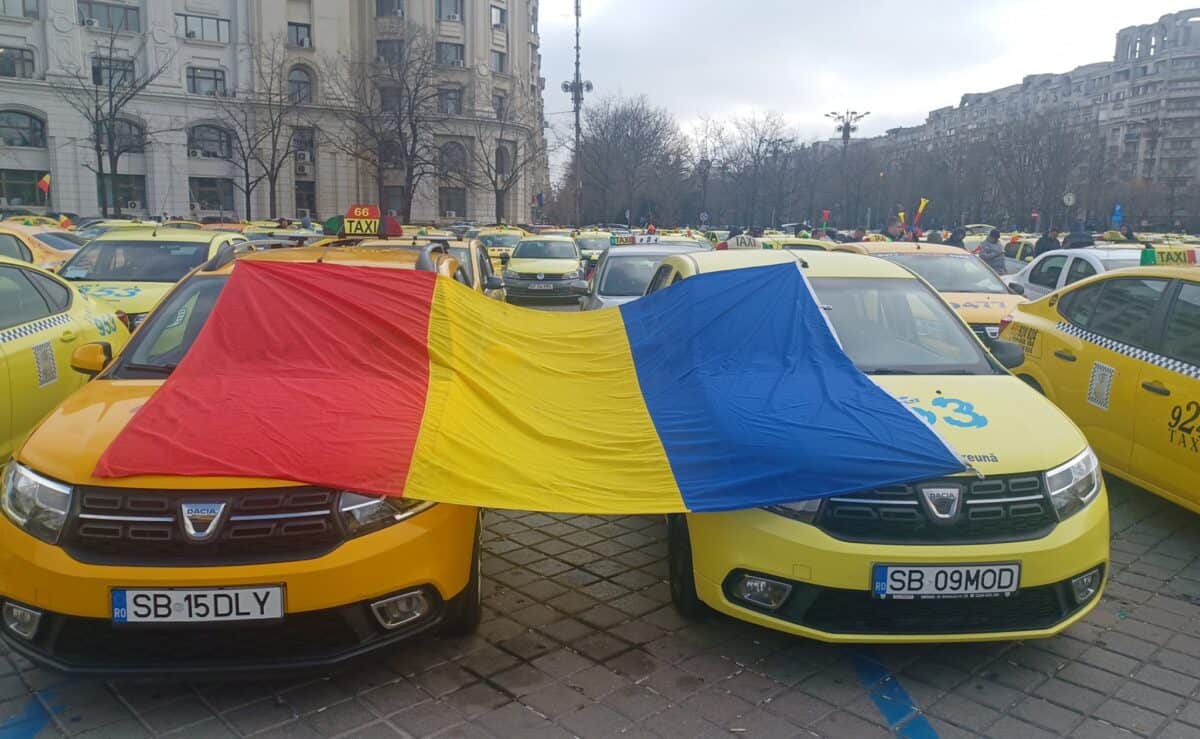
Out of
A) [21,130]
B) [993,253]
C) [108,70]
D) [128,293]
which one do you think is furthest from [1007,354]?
[21,130]

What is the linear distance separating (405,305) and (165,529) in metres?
2.05

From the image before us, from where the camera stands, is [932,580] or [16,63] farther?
[16,63]

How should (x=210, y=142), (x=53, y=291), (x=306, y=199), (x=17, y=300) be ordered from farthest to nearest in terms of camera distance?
(x=306, y=199) → (x=210, y=142) → (x=53, y=291) → (x=17, y=300)

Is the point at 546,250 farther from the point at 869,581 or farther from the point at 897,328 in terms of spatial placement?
the point at 869,581

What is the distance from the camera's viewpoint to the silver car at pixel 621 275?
10.7m

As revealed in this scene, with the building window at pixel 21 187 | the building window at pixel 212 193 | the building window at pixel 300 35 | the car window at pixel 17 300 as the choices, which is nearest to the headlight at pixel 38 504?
the car window at pixel 17 300

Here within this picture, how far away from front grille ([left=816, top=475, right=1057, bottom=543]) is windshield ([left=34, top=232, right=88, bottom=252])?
19.8 m

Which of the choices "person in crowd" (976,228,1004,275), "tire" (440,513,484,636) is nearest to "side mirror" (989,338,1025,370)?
"tire" (440,513,484,636)

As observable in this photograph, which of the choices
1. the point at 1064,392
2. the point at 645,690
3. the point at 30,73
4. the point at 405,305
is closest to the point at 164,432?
the point at 405,305

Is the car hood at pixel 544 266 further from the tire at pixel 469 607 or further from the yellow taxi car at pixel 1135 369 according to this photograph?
the tire at pixel 469 607

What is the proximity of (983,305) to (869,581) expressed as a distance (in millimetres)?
7506

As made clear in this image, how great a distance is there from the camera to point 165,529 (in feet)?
11.0

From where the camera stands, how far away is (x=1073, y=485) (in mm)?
3977

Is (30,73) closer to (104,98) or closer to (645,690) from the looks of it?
(104,98)
